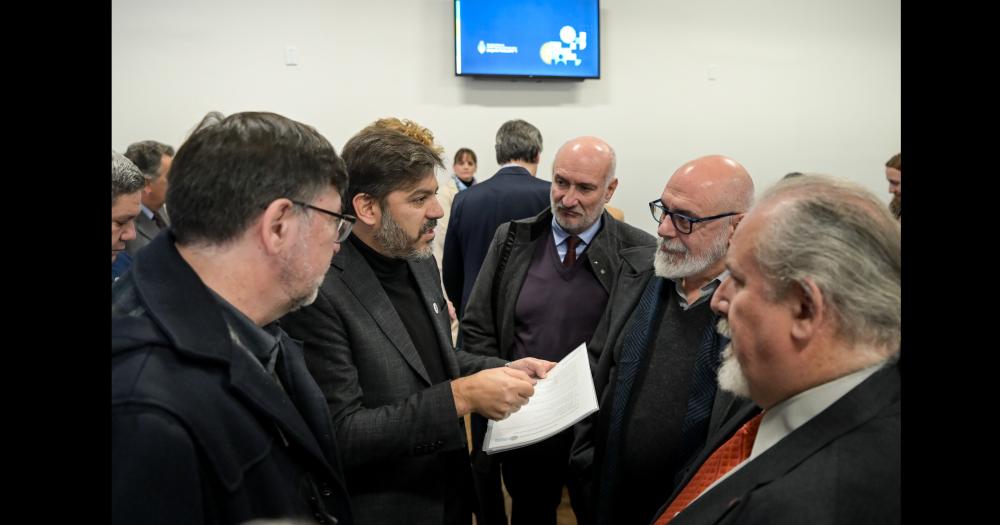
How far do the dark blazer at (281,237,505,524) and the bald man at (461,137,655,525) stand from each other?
0.91 meters

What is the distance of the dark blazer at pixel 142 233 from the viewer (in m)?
3.63

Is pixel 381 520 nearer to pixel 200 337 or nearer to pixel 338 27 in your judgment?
pixel 200 337

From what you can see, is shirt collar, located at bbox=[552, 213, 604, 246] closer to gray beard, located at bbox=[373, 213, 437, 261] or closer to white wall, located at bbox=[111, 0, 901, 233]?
gray beard, located at bbox=[373, 213, 437, 261]

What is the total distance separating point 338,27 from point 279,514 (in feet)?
19.7

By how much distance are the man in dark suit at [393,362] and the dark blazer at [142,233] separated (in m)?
2.11

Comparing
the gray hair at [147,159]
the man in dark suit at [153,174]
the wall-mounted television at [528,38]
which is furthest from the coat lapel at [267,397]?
the wall-mounted television at [528,38]

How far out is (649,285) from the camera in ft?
7.61

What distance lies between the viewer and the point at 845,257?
1.16 meters

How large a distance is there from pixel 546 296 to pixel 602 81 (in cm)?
510

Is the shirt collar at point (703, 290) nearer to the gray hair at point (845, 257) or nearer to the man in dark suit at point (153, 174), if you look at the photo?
the gray hair at point (845, 257)

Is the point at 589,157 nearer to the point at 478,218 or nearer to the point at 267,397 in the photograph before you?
the point at 478,218
